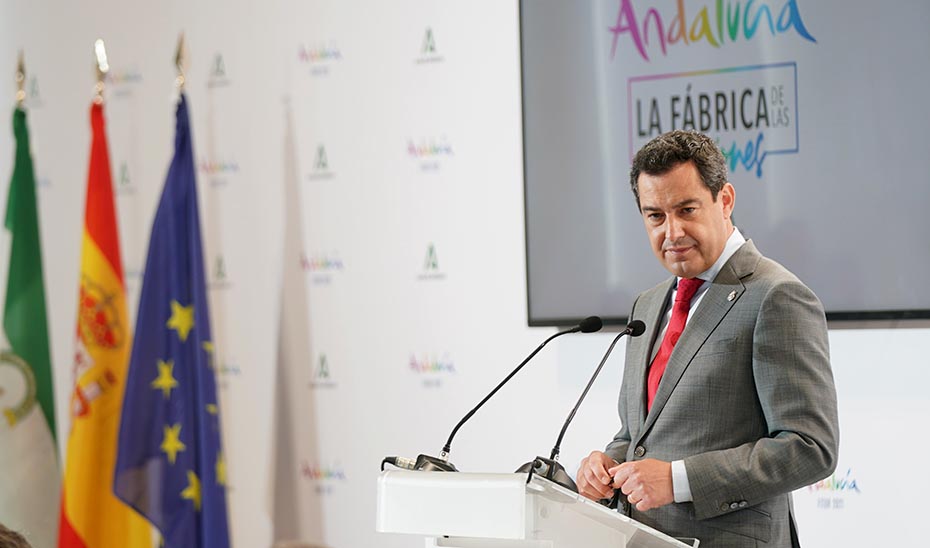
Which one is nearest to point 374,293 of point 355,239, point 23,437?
point 355,239

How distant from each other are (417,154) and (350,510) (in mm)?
1212

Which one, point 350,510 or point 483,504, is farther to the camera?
point 350,510

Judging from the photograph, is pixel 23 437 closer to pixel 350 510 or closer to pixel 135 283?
pixel 135 283

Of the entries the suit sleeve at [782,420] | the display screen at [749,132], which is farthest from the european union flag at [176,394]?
the suit sleeve at [782,420]

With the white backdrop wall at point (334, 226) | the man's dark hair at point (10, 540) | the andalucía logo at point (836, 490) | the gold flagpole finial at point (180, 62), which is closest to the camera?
the man's dark hair at point (10, 540)

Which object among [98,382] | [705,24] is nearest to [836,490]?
[705,24]

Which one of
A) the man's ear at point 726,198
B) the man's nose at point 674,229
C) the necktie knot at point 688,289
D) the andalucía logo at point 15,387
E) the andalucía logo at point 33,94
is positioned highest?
the andalucía logo at point 33,94

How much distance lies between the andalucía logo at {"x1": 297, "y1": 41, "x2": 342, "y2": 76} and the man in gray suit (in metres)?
1.82

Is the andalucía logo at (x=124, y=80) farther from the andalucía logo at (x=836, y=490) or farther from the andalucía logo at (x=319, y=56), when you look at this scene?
the andalucía logo at (x=836, y=490)

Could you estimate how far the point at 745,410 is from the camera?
2176mm

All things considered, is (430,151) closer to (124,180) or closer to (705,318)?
(124,180)

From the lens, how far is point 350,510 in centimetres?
389

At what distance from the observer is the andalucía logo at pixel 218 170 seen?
4.07 metres

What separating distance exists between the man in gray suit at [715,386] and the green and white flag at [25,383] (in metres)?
2.43
